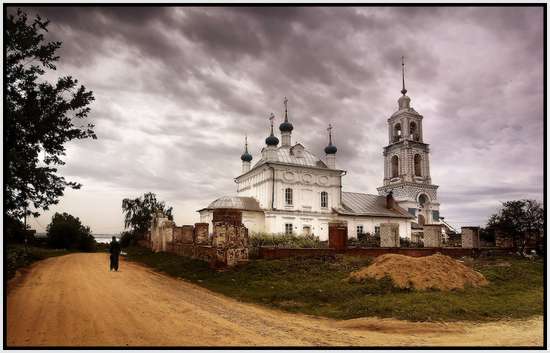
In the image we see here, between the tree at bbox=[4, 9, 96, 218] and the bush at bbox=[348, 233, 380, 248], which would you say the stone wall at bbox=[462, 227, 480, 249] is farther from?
the tree at bbox=[4, 9, 96, 218]

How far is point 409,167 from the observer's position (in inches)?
1721

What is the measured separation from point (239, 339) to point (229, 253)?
895cm

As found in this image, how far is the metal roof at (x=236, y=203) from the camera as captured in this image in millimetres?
31609

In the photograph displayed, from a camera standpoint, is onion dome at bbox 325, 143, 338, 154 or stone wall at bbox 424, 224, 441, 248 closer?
→ stone wall at bbox 424, 224, 441, 248

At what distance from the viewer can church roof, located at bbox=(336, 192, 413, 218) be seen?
Answer: 117 feet

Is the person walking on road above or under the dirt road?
above

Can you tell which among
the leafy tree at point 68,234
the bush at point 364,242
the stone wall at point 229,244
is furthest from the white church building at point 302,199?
the leafy tree at point 68,234

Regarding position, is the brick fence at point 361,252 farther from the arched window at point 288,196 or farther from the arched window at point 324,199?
the arched window at point 324,199

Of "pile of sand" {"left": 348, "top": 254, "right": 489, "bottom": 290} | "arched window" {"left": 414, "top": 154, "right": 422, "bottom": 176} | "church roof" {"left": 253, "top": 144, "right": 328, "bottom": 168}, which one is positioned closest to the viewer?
"pile of sand" {"left": 348, "top": 254, "right": 489, "bottom": 290}

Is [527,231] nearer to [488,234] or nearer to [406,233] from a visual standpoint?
[488,234]

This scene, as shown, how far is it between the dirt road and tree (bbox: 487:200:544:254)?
17265 millimetres

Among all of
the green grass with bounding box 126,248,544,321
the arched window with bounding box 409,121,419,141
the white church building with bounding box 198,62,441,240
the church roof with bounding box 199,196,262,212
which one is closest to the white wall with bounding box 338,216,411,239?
the white church building with bounding box 198,62,441,240

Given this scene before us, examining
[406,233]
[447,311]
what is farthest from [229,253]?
[406,233]

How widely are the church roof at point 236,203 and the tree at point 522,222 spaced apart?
16.7 metres
